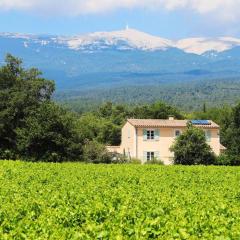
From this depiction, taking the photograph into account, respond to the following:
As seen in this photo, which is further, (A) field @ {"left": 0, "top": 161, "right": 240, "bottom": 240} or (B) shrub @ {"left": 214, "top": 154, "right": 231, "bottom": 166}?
(B) shrub @ {"left": 214, "top": 154, "right": 231, "bottom": 166}

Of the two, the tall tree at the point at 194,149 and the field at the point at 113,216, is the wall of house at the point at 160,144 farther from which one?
the field at the point at 113,216

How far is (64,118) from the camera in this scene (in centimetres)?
5253

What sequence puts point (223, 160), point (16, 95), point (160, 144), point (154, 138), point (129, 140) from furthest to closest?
point (129, 140) < point (160, 144) < point (154, 138) < point (223, 160) < point (16, 95)

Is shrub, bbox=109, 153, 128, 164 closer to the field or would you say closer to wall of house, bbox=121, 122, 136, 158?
wall of house, bbox=121, 122, 136, 158

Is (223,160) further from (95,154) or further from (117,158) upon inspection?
(95,154)

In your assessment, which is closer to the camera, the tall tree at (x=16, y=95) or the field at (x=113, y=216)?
the field at (x=113, y=216)

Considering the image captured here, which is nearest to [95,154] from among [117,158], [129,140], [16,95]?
[117,158]

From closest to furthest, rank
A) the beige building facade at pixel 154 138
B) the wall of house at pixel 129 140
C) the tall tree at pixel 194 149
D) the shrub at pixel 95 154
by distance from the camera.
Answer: the tall tree at pixel 194 149, the shrub at pixel 95 154, the beige building facade at pixel 154 138, the wall of house at pixel 129 140

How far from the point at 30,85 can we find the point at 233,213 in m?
45.4

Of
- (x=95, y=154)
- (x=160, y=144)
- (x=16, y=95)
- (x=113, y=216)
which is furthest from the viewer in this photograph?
(x=160, y=144)

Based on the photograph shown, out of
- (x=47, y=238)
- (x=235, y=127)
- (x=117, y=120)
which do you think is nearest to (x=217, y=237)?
(x=47, y=238)

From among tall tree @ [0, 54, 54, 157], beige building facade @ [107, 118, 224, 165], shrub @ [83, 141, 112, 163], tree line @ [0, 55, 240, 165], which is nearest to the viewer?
tree line @ [0, 55, 240, 165]

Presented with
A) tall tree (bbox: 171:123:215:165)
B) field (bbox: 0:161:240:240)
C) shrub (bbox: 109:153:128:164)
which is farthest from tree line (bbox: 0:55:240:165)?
field (bbox: 0:161:240:240)

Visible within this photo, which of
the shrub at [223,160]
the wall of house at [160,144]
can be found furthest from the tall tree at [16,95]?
the shrub at [223,160]
